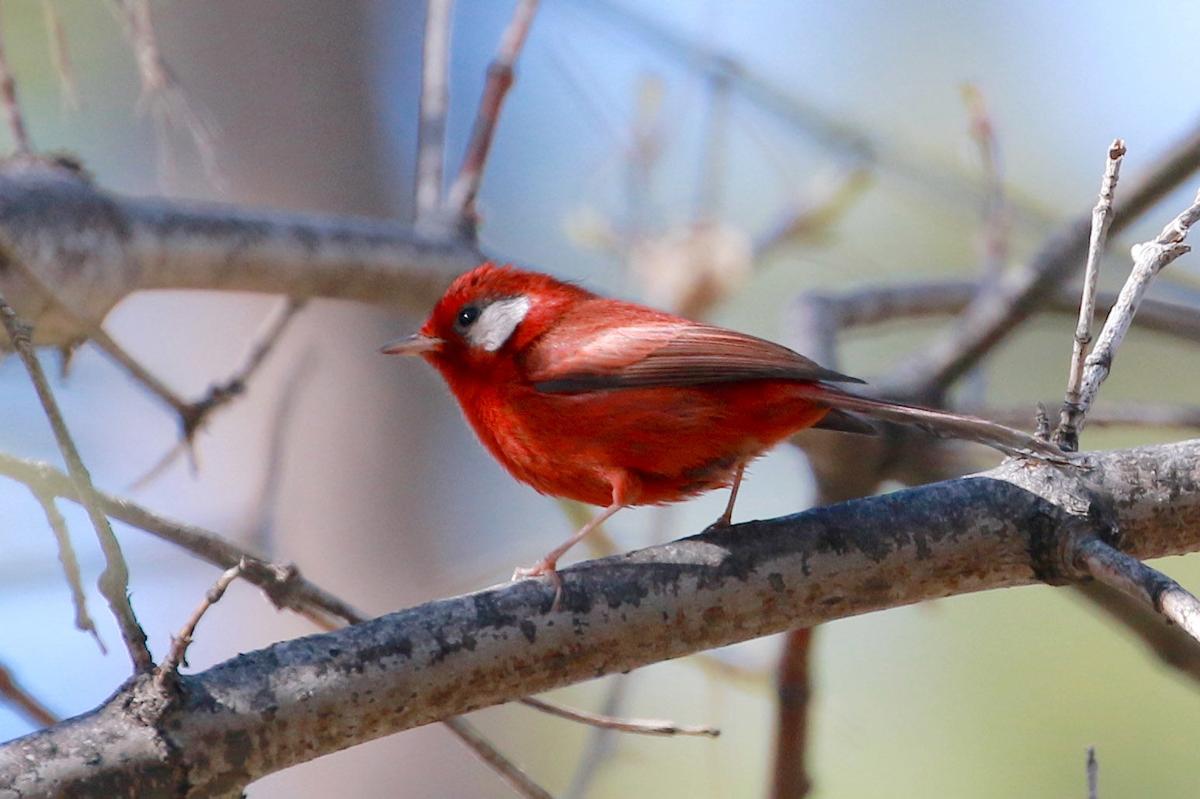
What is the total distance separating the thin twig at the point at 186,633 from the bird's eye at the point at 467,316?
2128mm

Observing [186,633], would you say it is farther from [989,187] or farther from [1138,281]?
[989,187]

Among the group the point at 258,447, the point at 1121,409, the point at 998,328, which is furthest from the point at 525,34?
the point at 258,447

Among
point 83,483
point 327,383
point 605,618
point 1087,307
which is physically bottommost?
point 83,483

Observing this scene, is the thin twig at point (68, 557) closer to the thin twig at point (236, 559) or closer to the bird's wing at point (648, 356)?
the thin twig at point (236, 559)

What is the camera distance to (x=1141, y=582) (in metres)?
2.20

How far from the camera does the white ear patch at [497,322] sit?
3980mm

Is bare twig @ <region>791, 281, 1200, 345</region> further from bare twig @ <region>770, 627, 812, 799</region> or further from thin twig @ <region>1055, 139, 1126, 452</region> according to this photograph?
thin twig @ <region>1055, 139, 1126, 452</region>

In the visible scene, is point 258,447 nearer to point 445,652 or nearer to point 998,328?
point 998,328

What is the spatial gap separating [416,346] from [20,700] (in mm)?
1809

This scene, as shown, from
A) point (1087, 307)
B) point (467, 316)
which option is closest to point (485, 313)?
point (467, 316)

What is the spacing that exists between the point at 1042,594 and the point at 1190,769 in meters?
1.55

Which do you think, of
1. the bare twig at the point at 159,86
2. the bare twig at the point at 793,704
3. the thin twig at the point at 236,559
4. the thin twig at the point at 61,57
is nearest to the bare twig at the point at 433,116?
the bare twig at the point at 159,86

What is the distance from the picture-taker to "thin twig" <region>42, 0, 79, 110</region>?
3.71 m

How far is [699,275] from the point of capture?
16.9ft
